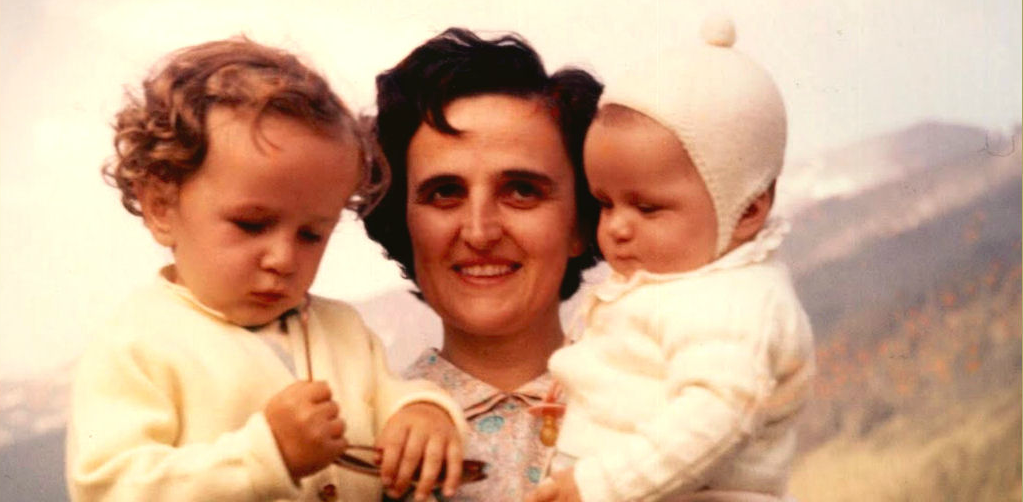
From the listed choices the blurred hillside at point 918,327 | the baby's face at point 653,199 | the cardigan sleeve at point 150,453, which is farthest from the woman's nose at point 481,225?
the blurred hillside at point 918,327

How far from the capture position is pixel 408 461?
6.96ft

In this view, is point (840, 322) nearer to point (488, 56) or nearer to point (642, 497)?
point (488, 56)

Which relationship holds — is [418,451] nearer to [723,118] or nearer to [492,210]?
[492,210]

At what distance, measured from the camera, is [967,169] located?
321 centimetres

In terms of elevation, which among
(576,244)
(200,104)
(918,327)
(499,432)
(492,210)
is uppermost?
(200,104)

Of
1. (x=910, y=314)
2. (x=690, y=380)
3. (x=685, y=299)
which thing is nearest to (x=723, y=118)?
(x=685, y=299)

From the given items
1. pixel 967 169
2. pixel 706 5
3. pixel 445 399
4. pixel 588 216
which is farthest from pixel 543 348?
pixel 967 169

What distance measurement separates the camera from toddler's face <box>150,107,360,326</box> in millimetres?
2053

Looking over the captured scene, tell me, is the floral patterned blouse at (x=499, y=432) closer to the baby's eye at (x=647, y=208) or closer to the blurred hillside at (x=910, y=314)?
the blurred hillside at (x=910, y=314)

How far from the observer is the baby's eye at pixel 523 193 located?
8.16 ft

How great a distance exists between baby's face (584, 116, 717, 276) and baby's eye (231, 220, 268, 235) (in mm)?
448

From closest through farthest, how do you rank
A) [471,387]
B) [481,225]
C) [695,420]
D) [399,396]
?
Answer: [695,420]
[399,396]
[481,225]
[471,387]

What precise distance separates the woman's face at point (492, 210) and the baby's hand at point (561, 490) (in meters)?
0.53

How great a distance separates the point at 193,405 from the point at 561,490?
1.56 ft
